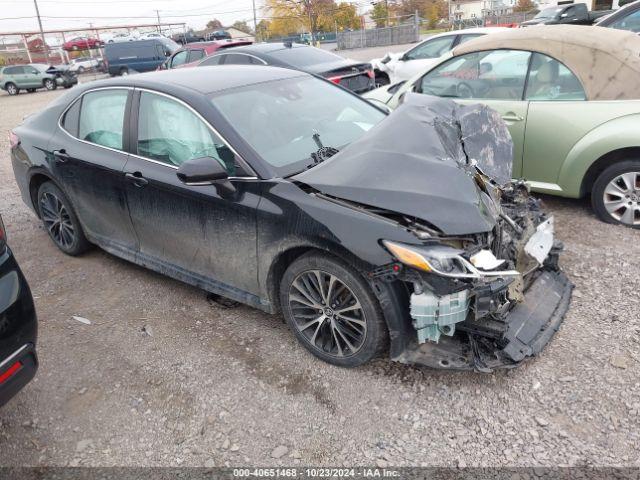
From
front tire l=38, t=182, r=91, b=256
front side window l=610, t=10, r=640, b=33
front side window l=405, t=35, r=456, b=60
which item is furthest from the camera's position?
front side window l=405, t=35, r=456, b=60

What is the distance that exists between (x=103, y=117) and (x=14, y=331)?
2.17 meters

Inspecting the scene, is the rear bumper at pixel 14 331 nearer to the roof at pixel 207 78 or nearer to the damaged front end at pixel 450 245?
the damaged front end at pixel 450 245

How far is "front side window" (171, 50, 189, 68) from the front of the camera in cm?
1354

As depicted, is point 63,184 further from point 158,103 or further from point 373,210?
point 373,210

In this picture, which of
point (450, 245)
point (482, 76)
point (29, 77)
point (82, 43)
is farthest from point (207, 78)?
point (82, 43)

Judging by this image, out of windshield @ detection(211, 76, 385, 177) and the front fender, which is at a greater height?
windshield @ detection(211, 76, 385, 177)

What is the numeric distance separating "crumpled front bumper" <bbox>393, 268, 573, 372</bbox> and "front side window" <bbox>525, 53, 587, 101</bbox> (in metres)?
2.39

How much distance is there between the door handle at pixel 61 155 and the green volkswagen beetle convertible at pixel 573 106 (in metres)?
3.78

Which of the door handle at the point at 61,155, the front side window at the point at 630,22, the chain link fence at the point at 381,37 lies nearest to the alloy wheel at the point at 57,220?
the door handle at the point at 61,155

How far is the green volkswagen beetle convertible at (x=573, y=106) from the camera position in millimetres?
4254

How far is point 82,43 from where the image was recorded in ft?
153

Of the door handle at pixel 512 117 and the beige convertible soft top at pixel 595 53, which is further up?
the beige convertible soft top at pixel 595 53

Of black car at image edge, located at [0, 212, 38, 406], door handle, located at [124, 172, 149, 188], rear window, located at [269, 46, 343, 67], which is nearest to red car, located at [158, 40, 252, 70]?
rear window, located at [269, 46, 343, 67]

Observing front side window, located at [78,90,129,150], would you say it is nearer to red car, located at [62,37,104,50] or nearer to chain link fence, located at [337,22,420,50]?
chain link fence, located at [337,22,420,50]
